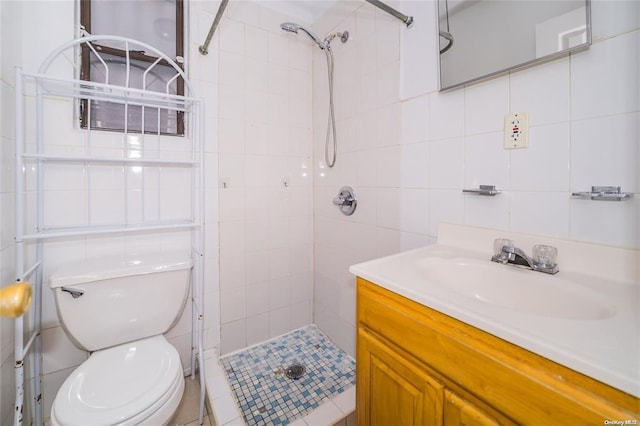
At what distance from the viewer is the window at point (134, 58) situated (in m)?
1.31

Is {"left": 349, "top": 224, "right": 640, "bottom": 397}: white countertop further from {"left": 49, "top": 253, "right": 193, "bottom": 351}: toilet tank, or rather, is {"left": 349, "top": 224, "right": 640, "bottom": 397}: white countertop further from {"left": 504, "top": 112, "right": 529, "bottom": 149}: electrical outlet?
{"left": 49, "top": 253, "right": 193, "bottom": 351}: toilet tank

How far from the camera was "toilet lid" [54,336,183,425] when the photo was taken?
855 millimetres

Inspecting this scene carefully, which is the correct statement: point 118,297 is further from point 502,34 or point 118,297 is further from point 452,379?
point 502,34

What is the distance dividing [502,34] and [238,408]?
1.93 metres

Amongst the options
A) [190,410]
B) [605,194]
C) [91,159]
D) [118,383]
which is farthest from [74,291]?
[605,194]

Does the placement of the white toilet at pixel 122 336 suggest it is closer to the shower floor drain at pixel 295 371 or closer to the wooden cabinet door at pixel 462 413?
the shower floor drain at pixel 295 371

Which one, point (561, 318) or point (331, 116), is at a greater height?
point (331, 116)

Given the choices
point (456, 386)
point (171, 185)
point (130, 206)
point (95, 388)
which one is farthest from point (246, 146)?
point (456, 386)

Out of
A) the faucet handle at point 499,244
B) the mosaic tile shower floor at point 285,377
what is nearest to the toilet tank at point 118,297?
the mosaic tile shower floor at point 285,377

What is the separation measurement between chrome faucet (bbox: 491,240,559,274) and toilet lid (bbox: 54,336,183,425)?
51.5 inches

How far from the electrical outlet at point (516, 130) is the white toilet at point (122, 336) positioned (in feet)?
4.90

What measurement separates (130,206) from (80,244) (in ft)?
0.91

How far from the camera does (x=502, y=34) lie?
0.95 m

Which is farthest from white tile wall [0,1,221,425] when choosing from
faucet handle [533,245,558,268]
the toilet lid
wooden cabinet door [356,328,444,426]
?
faucet handle [533,245,558,268]
